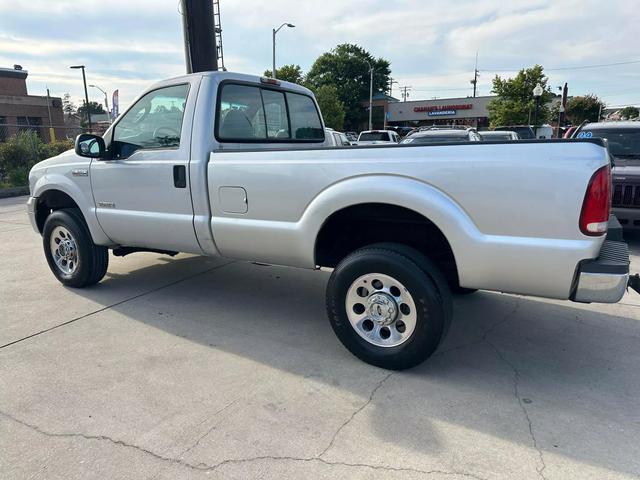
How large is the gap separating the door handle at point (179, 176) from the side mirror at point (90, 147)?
90 cm

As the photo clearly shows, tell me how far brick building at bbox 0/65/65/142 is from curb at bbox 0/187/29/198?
71.5 ft

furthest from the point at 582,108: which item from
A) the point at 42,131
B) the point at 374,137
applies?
the point at 42,131

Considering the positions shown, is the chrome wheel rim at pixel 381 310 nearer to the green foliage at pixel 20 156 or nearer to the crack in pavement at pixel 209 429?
the crack in pavement at pixel 209 429

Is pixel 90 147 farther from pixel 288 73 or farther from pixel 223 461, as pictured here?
pixel 288 73

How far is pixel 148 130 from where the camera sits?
4.23m

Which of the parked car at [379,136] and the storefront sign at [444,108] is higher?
the storefront sign at [444,108]

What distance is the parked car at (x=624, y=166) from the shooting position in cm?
639

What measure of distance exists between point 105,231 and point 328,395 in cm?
286

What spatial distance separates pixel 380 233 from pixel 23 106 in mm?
41690

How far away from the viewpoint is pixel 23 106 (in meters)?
36.4

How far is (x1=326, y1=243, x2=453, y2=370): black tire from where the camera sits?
115 inches

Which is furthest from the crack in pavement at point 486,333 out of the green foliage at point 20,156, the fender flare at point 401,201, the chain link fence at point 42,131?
the chain link fence at point 42,131

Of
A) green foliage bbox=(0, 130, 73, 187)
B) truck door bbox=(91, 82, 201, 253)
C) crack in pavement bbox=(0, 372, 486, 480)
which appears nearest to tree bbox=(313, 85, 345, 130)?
green foliage bbox=(0, 130, 73, 187)

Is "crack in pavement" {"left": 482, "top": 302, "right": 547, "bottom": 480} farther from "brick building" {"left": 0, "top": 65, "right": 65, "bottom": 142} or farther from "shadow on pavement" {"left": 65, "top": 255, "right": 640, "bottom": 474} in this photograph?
"brick building" {"left": 0, "top": 65, "right": 65, "bottom": 142}
